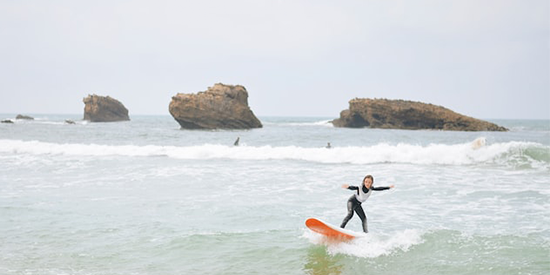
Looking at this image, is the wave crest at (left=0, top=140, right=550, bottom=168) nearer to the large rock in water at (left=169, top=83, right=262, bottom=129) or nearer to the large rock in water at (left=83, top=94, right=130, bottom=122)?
the large rock in water at (left=169, top=83, right=262, bottom=129)

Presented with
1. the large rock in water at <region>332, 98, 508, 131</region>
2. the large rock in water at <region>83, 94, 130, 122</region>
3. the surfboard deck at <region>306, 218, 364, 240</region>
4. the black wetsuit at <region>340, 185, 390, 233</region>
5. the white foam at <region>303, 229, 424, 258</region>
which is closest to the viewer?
the white foam at <region>303, 229, 424, 258</region>

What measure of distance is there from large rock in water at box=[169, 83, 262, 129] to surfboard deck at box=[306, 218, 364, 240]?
4506 centimetres

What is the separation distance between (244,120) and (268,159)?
3274 centimetres

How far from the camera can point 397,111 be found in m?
65.6

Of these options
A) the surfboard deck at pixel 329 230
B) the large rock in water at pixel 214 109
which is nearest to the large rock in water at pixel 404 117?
the large rock in water at pixel 214 109

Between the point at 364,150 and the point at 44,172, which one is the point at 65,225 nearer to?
the point at 44,172

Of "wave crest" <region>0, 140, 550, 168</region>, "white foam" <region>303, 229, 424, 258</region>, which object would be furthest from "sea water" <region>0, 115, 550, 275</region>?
"wave crest" <region>0, 140, 550, 168</region>

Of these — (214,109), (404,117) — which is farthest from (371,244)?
(404,117)

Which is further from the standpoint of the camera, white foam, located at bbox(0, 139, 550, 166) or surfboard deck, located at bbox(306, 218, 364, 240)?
white foam, located at bbox(0, 139, 550, 166)

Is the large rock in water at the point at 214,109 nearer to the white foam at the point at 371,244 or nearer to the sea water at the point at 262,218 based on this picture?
the sea water at the point at 262,218

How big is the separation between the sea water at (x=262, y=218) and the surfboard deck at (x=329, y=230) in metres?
0.12

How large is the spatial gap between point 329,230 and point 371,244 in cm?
76

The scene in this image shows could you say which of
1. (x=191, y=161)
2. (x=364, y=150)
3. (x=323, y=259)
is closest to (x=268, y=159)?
(x=191, y=161)

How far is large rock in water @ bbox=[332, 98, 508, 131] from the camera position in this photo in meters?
62.4
